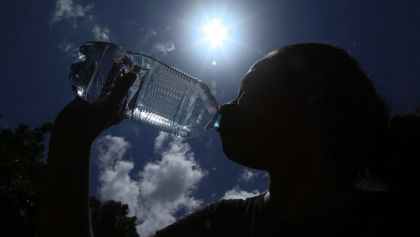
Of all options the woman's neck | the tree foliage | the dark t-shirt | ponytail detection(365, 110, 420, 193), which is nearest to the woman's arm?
the dark t-shirt

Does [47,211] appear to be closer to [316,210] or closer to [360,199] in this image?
[316,210]

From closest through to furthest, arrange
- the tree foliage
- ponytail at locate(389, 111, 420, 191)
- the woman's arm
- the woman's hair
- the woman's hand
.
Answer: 1. the woman's arm
2. the woman's hand
3. ponytail at locate(389, 111, 420, 191)
4. the woman's hair
5. the tree foliage

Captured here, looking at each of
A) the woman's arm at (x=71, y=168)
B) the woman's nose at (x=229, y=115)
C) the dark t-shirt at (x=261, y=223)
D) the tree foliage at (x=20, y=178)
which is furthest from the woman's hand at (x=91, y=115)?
the tree foliage at (x=20, y=178)

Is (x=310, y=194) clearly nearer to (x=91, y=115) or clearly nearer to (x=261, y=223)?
(x=261, y=223)

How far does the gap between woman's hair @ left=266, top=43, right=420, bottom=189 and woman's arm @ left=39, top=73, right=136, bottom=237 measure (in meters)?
1.03

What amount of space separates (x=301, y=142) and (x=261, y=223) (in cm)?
49

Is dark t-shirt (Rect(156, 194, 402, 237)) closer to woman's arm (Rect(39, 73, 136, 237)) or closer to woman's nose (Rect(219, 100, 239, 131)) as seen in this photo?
woman's nose (Rect(219, 100, 239, 131))

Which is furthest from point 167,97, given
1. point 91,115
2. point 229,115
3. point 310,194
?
point 310,194

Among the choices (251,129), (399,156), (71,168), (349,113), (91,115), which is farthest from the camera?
(349,113)

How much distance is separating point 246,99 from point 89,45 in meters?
1.54

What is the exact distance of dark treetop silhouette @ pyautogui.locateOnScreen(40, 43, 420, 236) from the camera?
1651mm

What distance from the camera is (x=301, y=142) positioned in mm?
2021

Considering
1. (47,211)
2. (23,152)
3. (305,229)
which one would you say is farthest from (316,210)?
(23,152)

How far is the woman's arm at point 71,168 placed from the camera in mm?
1460
